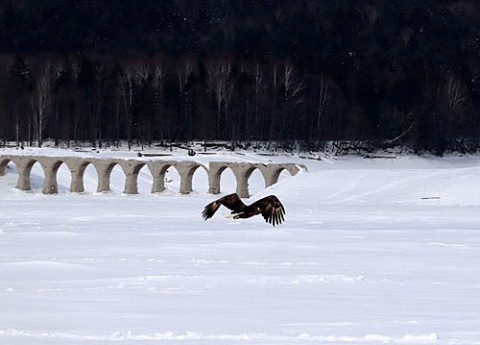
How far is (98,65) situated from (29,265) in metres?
58.8

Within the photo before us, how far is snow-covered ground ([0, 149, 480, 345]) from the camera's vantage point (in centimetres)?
1229

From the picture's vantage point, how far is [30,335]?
11.9m

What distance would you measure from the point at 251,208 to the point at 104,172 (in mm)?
37541

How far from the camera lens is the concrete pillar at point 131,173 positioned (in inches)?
2011

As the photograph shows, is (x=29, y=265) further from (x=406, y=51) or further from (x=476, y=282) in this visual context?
(x=406, y=51)

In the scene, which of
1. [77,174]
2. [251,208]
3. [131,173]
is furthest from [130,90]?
[251,208]

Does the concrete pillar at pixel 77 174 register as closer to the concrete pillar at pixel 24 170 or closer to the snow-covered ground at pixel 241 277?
the concrete pillar at pixel 24 170

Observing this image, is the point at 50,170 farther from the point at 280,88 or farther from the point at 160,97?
the point at 280,88

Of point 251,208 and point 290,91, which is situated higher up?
point 290,91

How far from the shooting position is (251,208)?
15.1m

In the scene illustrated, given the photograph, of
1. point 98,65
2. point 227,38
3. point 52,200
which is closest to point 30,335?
point 52,200

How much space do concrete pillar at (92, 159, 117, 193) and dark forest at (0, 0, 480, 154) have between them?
487 inches

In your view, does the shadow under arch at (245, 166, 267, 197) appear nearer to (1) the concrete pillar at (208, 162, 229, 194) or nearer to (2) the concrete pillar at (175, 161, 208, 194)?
(1) the concrete pillar at (208, 162, 229, 194)

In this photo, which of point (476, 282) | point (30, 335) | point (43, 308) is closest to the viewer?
point (30, 335)
